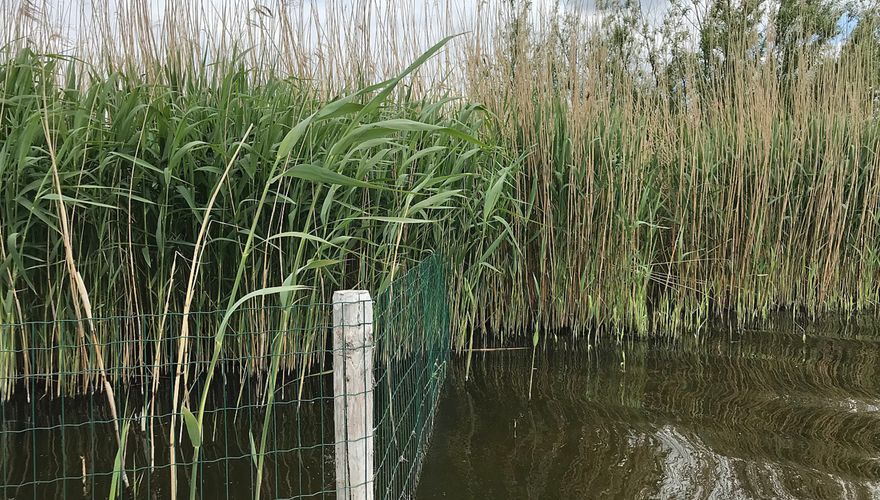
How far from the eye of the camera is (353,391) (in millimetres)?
1483

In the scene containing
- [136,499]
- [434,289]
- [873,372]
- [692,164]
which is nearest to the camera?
[136,499]

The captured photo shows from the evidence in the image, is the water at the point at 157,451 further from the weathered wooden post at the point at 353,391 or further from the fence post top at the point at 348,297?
the fence post top at the point at 348,297

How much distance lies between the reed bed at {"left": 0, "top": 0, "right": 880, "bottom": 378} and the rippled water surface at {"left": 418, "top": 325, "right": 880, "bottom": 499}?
0.41 metres

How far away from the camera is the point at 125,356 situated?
2625 millimetres

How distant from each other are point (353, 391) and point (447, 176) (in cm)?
121

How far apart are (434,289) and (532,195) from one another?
3.17 ft

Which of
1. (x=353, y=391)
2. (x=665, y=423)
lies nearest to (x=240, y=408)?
(x=353, y=391)

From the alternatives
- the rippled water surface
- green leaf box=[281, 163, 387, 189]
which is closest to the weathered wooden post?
green leaf box=[281, 163, 387, 189]

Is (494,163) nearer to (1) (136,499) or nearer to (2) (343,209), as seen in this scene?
(2) (343,209)

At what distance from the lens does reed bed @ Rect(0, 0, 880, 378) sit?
2402 mm

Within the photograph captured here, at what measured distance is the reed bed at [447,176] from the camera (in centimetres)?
240

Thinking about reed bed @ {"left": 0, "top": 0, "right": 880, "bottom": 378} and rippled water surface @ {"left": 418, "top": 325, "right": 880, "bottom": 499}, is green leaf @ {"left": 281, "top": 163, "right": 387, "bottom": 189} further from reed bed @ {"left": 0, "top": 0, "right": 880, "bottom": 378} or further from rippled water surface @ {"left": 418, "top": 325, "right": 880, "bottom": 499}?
rippled water surface @ {"left": 418, "top": 325, "right": 880, "bottom": 499}

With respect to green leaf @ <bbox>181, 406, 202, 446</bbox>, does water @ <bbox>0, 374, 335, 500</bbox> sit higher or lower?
lower

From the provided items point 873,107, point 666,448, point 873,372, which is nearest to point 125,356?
point 666,448
